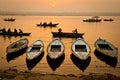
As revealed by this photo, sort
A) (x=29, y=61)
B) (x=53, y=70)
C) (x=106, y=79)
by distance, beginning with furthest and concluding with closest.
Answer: (x=29, y=61) < (x=53, y=70) < (x=106, y=79)

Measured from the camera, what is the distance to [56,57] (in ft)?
109

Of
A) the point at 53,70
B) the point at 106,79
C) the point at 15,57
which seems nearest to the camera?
the point at 106,79

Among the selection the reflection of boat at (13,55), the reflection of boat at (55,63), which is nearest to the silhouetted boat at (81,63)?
the reflection of boat at (55,63)

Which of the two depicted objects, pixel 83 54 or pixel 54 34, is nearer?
pixel 83 54

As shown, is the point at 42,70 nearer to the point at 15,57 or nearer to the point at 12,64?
the point at 12,64

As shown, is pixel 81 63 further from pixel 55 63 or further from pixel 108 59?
pixel 108 59

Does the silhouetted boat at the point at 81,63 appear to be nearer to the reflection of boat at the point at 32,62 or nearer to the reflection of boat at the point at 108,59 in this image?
the reflection of boat at the point at 108,59

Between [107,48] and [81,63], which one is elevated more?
[107,48]

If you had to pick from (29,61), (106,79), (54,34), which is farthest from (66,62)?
(54,34)

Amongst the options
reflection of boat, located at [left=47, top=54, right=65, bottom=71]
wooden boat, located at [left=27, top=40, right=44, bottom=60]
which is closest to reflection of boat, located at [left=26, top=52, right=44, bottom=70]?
wooden boat, located at [left=27, top=40, right=44, bottom=60]

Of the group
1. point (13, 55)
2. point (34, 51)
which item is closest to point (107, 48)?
point (34, 51)

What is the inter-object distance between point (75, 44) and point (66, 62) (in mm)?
6074

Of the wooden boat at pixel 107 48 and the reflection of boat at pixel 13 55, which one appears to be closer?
the wooden boat at pixel 107 48

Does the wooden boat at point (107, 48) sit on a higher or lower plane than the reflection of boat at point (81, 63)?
higher
